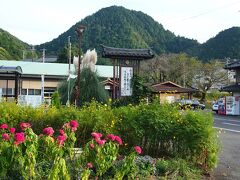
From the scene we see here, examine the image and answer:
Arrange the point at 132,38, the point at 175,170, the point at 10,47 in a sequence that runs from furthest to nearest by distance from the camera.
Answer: the point at 10,47 < the point at 132,38 < the point at 175,170

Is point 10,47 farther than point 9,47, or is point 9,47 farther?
point 10,47

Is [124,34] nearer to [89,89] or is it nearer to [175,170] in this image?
[89,89]

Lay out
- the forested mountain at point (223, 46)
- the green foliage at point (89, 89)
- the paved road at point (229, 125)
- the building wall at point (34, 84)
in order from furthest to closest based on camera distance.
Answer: the forested mountain at point (223, 46), the building wall at point (34, 84), the green foliage at point (89, 89), the paved road at point (229, 125)

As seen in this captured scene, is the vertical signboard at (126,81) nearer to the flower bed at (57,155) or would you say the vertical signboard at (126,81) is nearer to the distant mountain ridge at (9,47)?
the flower bed at (57,155)

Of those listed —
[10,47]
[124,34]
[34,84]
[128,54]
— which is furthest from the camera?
[10,47]

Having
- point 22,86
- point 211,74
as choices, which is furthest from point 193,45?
point 22,86

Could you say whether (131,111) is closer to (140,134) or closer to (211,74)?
(140,134)

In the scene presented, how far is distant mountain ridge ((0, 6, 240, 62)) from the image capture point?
7194 centimetres

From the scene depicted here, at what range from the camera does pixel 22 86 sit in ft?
130

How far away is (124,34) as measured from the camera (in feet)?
245

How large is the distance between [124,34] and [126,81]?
5717 cm

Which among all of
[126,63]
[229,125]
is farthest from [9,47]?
[126,63]

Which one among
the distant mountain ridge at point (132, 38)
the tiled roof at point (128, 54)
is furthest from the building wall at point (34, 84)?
the distant mountain ridge at point (132, 38)

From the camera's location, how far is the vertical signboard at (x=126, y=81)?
60.7 feet
